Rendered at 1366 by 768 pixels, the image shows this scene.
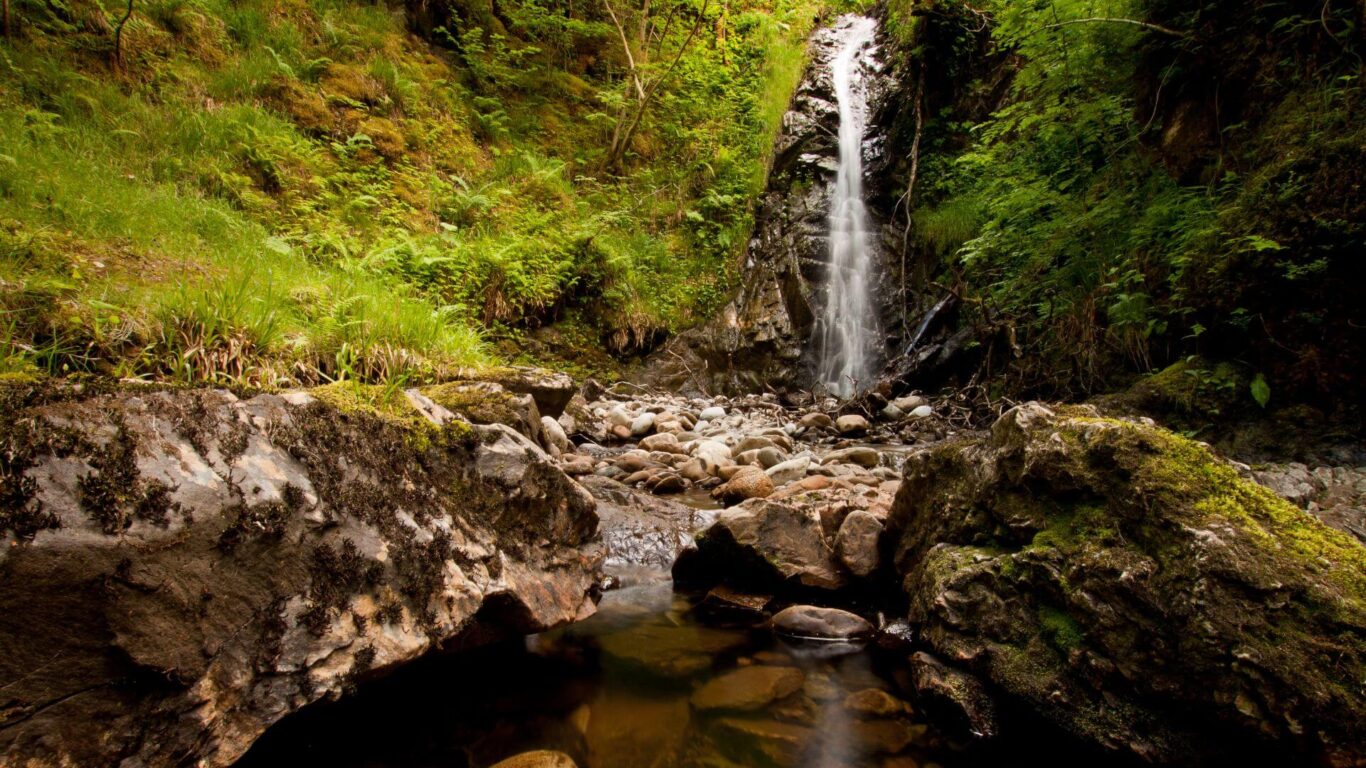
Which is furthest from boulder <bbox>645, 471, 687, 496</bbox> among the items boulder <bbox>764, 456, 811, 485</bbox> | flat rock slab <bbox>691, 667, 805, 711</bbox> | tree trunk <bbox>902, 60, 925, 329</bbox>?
tree trunk <bbox>902, 60, 925, 329</bbox>

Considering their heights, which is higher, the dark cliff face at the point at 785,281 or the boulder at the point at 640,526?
the dark cliff face at the point at 785,281

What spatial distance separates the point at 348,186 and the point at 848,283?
865 cm

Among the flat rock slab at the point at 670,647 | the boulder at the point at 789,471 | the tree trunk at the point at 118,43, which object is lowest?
the flat rock slab at the point at 670,647

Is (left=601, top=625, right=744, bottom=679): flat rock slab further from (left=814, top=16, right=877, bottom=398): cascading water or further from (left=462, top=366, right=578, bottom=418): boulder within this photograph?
(left=814, top=16, right=877, bottom=398): cascading water

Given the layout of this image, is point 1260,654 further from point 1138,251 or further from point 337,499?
point 1138,251

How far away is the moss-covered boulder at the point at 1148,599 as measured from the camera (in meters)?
1.71

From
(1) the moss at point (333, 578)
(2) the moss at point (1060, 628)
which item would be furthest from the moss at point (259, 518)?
(2) the moss at point (1060, 628)

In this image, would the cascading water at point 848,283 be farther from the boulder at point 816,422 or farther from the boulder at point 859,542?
the boulder at point 859,542

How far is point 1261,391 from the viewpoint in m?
4.09

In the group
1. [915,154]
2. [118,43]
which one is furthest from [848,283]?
[118,43]

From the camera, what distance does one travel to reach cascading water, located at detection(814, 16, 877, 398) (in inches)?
411

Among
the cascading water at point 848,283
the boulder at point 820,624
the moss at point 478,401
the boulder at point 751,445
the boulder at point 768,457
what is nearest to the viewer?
the boulder at point 820,624

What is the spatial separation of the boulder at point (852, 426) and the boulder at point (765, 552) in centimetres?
428

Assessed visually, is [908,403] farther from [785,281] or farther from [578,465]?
[578,465]
